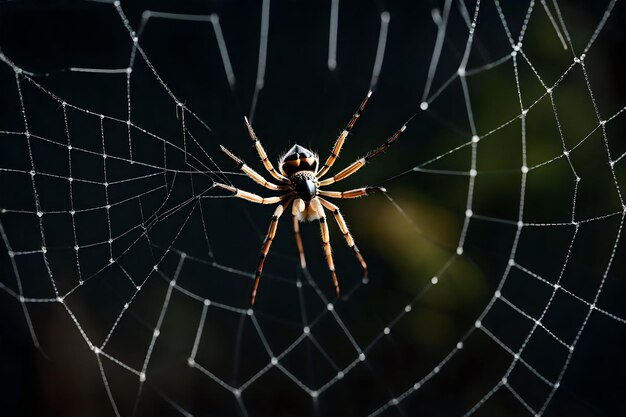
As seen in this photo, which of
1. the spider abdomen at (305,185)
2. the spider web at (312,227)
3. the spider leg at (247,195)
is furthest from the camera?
the spider web at (312,227)

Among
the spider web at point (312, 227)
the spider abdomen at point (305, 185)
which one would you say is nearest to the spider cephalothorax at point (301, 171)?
the spider abdomen at point (305, 185)

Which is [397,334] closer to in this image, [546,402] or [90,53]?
[546,402]

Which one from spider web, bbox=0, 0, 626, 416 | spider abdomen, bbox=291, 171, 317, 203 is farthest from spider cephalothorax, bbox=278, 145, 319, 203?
spider web, bbox=0, 0, 626, 416

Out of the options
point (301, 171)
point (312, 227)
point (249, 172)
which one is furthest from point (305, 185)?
point (312, 227)

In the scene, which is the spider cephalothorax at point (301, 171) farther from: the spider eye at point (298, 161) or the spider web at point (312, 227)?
the spider web at point (312, 227)

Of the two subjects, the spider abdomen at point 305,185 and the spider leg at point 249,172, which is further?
the spider abdomen at point 305,185
